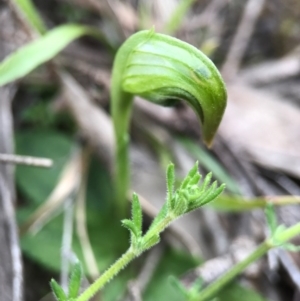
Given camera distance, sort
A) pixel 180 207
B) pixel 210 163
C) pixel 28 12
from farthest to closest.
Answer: pixel 210 163
pixel 28 12
pixel 180 207

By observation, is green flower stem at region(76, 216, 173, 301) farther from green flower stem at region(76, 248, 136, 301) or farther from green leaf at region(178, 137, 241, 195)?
green leaf at region(178, 137, 241, 195)

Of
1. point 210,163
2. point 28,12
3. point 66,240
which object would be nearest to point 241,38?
point 210,163

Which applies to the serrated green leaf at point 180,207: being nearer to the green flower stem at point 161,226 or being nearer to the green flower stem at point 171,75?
the green flower stem at point 161,226

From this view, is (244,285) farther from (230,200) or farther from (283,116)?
(283,116)

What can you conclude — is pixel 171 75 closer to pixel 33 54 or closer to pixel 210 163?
pixel 33 54

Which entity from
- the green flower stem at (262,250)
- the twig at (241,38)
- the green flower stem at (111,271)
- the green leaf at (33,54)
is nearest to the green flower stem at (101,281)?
the green flower stem at (111,271)

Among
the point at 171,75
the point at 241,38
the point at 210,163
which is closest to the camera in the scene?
the point at 171,75
